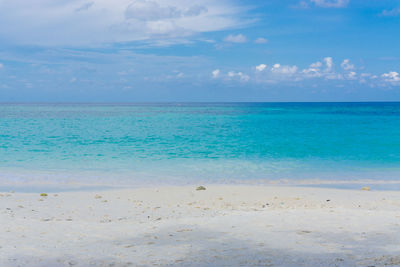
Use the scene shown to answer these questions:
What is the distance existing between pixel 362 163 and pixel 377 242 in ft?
48.9

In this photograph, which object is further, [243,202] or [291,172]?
[291,172]

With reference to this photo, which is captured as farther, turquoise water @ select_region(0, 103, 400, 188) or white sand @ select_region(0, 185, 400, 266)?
turquoise water @ select_region(0, 103, 400, 188)

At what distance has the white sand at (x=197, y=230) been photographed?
623 cm

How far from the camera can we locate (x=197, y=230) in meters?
8.02

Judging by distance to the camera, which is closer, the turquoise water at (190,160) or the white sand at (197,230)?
the white sand at (197,230)

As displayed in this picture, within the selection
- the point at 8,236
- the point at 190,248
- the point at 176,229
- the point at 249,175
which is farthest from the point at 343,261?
the point at 249,175

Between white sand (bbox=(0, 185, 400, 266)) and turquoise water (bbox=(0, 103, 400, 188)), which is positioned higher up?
white sand (bbox=(0, 185, 400, 266))

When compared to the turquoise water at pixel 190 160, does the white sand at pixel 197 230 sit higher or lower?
higher

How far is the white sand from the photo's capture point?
623 centimetres

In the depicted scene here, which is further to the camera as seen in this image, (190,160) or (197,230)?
(190,160)

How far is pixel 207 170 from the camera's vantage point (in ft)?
60.8

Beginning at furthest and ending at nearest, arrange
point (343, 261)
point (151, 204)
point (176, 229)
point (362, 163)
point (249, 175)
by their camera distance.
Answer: point (362, 163)
point (249, 175)
point (151, 204)
point (176, 229)
point (343, 261)

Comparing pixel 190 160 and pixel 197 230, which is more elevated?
pixel 197 230

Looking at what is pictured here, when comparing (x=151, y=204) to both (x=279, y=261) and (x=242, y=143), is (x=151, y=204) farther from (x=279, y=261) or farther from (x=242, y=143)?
(x=242, y=143)
